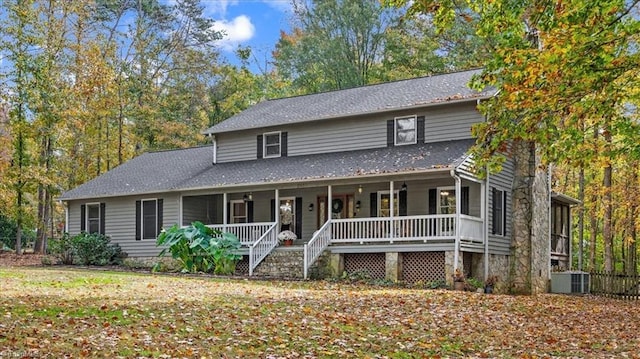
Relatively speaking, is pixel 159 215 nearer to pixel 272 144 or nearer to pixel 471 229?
pixel 272 144

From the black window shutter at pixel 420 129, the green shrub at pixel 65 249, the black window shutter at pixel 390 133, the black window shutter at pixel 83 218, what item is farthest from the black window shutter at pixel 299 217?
the black window shutter at pixel 83 218

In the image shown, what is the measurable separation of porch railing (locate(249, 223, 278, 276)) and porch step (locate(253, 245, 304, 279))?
0.20 m

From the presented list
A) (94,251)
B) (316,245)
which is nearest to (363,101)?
(316,245)

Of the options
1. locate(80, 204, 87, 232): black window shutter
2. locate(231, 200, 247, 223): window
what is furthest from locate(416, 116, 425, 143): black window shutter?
locate(80, 204, 87, 232): black window shutter

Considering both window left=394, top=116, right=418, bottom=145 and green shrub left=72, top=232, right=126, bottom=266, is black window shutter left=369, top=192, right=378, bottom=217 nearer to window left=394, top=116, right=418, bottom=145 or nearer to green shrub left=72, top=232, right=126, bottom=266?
window left=394, top=116, right=418, bottom=145

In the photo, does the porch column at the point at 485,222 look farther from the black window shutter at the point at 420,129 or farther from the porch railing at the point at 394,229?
the black window shutter at the point at 420,129

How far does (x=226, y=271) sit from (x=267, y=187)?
3.16m

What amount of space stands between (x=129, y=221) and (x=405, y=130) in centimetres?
1167

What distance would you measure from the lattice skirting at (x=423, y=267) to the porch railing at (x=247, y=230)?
5.09m

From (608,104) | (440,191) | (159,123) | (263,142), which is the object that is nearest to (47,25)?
(159,123)

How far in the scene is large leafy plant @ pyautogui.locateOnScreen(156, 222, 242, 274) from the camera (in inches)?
944

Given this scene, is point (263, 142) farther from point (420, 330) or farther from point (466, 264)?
point (420, 330)

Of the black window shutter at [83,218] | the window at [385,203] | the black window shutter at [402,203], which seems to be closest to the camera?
the black window shutter at [402,203]

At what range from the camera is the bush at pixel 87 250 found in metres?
27.9
